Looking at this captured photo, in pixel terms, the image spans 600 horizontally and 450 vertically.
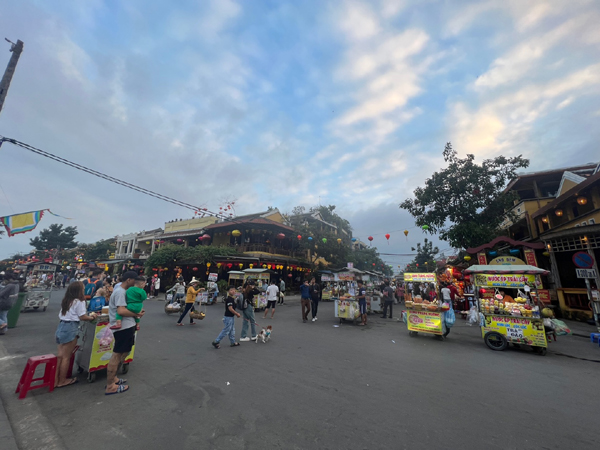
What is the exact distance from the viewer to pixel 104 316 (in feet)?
14.5

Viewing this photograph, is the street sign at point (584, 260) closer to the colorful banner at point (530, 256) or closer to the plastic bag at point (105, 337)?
the colorful banner at point (530, 256)

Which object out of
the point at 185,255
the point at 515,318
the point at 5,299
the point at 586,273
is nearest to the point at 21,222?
the point at 5,299

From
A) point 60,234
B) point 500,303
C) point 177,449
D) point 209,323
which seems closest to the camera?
point 177,449

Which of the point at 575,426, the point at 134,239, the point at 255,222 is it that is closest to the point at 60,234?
the point at 134,239

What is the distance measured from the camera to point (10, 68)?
23.5 ft

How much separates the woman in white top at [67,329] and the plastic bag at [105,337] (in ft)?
1.04

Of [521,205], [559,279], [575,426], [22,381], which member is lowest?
[575,426]

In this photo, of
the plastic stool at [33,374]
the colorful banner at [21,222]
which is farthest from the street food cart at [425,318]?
the colorful banner at [21,222]

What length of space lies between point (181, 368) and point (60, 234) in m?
55.7

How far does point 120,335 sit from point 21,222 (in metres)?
8.60

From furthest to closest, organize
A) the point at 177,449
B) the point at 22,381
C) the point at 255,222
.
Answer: the point at 255,222, the point at 22,381, the point at 177,449

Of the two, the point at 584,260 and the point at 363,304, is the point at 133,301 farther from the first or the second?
the point at 584,260

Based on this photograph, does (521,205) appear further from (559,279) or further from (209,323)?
(209,323)

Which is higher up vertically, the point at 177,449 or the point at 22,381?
the point at 22,381
